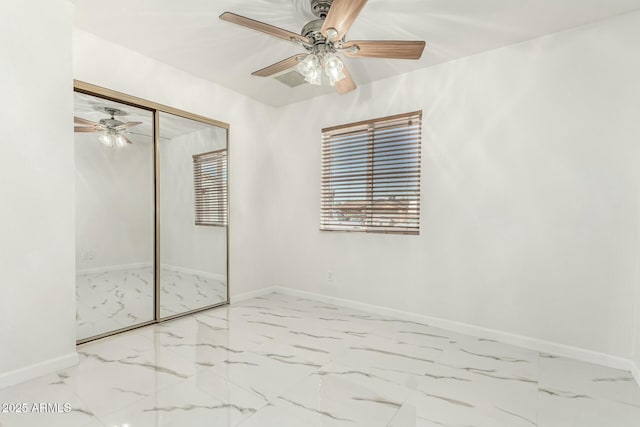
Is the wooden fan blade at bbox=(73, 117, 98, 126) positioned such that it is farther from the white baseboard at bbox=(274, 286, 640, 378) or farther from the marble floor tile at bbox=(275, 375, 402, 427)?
the white baseboard at bbox=(274, 286, 640, 378)

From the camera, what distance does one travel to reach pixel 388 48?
6.96 ft

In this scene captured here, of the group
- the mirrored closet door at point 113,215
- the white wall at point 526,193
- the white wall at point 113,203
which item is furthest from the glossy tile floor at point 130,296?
the white wall at point 526,193

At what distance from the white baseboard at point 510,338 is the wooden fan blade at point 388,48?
2378 mm

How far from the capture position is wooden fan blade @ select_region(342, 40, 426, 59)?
2.04m

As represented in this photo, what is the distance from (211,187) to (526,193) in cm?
309

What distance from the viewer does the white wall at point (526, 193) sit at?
231 cm

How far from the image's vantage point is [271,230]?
14.2ft

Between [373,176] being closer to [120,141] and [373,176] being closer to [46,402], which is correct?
[120,141]

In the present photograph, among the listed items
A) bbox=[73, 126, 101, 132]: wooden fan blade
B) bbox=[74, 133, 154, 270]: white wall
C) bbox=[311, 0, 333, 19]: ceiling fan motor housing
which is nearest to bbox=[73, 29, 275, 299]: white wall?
bbox=[73, 126, 101, 132]: wooden fan blade

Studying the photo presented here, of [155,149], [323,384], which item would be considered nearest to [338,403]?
[323,384]

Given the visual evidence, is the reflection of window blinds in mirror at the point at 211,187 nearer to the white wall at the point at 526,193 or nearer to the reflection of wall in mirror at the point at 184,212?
the reflection of wall in mirror at the point at 184,212

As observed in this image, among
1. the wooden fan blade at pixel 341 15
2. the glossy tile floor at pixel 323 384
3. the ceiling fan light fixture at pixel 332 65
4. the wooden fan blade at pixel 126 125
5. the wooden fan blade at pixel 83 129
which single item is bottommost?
the glossy tile floor at pixel 323 384

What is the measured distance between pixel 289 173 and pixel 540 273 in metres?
2.93

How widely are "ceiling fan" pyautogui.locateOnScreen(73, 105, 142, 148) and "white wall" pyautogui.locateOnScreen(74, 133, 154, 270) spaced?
0.05 meters
